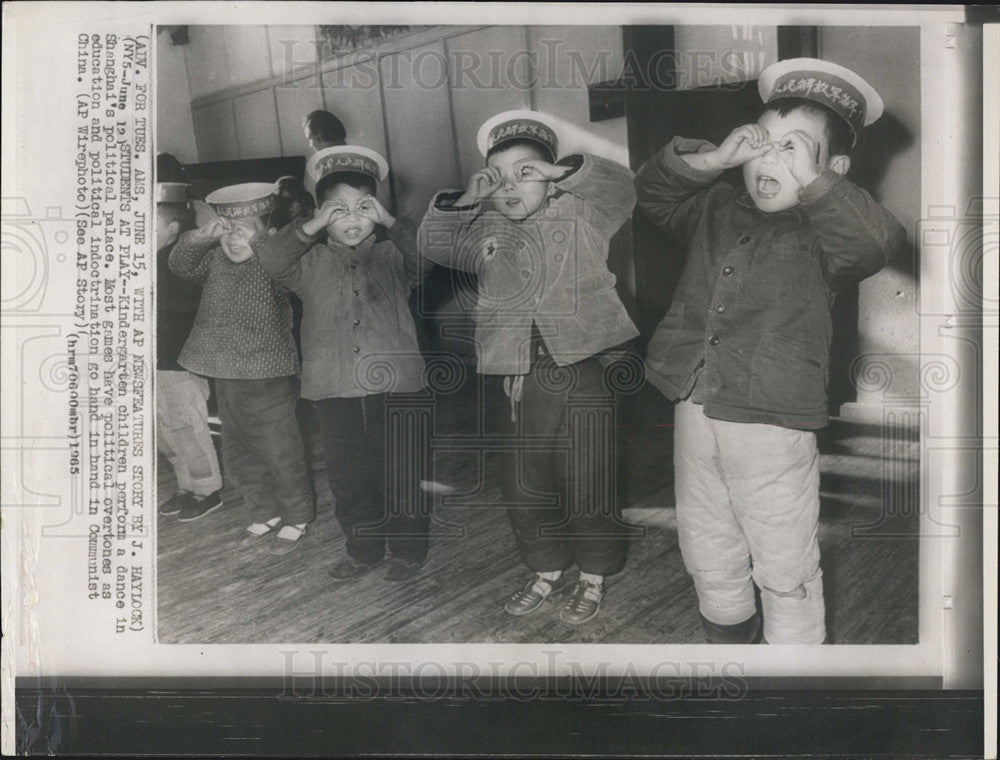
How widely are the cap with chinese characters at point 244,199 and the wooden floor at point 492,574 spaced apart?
444mm

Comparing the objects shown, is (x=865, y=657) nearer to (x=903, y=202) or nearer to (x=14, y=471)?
(x=903, y=202)

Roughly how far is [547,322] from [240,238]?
1.78 feet

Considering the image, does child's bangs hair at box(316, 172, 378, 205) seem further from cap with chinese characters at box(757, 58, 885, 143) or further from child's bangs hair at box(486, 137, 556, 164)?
cap with chinese characters at box(757, 58, 885, 143)

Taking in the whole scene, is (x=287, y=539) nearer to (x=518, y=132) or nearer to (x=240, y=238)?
(x=240, y=238)

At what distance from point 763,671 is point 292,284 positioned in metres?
1.04

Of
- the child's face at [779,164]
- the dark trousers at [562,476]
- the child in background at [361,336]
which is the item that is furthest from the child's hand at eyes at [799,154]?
the child in background at [361,336]

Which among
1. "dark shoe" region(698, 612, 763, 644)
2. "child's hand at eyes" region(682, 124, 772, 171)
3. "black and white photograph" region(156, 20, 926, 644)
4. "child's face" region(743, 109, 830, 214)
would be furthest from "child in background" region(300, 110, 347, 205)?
A: "dark shoe" region(698, 612, 763, 644)

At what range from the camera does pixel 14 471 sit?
1513 mm

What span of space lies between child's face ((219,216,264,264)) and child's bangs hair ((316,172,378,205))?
11cm

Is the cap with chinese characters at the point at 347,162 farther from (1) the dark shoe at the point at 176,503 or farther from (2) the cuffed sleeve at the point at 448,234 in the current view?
(1) the dark shoe at the point at 176,503

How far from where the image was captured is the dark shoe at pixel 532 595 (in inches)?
59.4

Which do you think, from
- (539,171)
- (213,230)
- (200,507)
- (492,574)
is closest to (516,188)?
(539,171)

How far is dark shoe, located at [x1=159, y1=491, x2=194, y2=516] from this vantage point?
4.99 ft

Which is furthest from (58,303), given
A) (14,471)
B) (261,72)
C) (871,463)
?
(871,463)
